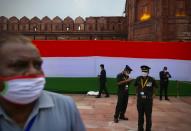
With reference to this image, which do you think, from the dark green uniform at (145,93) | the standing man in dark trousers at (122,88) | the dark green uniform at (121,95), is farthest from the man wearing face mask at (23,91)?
the dark green uniform at (121,95)

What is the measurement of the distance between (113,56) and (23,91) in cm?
1702

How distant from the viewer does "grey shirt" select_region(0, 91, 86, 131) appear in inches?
79.6

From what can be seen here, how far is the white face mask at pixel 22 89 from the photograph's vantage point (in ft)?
6.32

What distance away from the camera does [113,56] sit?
744 inches

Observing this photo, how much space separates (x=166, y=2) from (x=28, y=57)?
85.9 feet

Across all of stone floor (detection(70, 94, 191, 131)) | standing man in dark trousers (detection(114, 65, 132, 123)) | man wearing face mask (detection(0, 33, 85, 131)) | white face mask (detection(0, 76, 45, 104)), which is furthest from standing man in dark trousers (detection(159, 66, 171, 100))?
white face mask (detection(0, 76, 45, 104))

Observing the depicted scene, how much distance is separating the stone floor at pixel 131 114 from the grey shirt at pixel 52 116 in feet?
29.6

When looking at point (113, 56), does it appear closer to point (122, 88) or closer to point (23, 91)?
point (122, 88)

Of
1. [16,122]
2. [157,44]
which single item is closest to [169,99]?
[157,44]

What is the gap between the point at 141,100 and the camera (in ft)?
33.1

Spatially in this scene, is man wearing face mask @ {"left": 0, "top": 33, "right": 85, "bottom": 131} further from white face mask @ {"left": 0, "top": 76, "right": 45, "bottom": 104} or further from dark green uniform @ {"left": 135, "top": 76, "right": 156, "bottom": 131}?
dark green uniform @ {"left": 135, "top": 76, "right": 156, "bottom": 131}

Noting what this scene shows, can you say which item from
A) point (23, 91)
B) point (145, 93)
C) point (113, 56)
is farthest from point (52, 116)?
point (113, 56)

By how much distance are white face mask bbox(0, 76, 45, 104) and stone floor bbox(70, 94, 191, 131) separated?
9256 mm

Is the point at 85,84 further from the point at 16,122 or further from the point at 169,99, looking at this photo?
the point at 16,122
